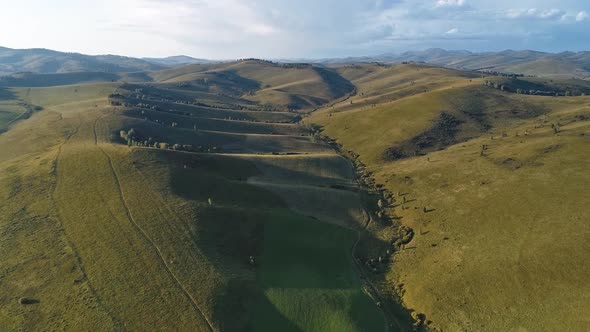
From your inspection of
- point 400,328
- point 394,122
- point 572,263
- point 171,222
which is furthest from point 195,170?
point 394,122

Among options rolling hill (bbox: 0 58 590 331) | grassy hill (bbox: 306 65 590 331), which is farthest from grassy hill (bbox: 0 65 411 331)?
grassy hill (bbox: 306 65 590 331)

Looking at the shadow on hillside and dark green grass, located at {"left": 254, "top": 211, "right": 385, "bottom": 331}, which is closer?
dark green grass, located at {"left": 254, "top": 211, "right": 385, "bottom": 331}

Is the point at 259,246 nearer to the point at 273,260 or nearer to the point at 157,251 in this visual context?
the point at 273,260

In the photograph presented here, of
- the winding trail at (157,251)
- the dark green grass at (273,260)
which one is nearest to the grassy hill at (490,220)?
the dark green grass at (273,260)

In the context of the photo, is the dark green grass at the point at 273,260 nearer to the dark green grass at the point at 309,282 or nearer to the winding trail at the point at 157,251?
the dark green grass at the point at 309,282

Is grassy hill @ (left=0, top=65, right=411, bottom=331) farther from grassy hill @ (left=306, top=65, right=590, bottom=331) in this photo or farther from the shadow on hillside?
grassy hill @ (left=306, top=65, right=590, bottom=331)

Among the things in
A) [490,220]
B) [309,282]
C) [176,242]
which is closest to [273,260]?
[309,282]

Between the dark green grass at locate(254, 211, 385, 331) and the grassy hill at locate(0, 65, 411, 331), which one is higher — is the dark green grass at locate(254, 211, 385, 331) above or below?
below
